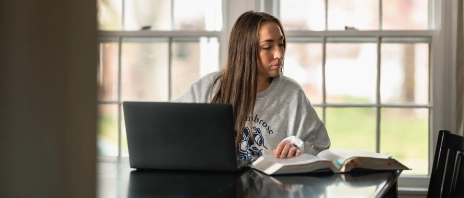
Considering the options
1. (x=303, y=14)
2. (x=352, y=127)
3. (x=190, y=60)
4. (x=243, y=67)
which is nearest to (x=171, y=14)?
(x=190, y=60)

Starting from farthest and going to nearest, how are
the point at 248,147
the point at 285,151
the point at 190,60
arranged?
the point at 190,60 < the point at 248,147 < the point at 285,151

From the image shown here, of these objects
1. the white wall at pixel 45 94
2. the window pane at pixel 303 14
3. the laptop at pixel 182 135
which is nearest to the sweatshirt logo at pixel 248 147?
the laptop at pixel 182 135

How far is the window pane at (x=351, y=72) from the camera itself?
11.2 ft

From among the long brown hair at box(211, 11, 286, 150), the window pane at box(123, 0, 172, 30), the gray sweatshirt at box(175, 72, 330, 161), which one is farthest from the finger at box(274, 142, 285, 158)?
the window pane at box(123, 0, 172, 30)

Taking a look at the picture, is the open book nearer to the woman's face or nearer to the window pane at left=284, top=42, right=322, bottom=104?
the woman's face

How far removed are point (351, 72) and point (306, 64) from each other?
25cm

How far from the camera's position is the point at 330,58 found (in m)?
3.43

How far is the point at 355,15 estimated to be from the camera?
341cm

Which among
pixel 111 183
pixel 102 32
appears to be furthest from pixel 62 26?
pixel 111 183

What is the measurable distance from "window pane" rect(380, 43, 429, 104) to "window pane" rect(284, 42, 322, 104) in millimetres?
345

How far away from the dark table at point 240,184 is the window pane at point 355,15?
Result: 144cm

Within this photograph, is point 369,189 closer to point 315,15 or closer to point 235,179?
point 235,179

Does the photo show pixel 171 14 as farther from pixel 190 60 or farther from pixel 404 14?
pixel 404 14

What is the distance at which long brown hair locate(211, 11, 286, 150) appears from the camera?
107 inches
